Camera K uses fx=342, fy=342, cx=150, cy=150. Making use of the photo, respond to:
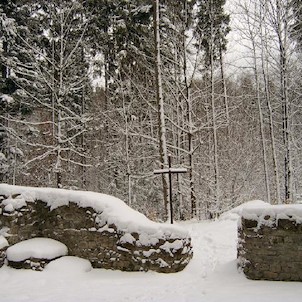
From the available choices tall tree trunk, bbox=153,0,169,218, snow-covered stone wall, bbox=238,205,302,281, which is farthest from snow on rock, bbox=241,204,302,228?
tall tree trunk, bbox=153,0,169,218

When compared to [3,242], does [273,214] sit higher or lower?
higher

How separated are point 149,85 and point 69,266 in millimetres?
12283

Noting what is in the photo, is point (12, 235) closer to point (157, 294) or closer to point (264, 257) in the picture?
point (157, 294)

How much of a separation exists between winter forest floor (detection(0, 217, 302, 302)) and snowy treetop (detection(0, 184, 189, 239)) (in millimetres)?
872

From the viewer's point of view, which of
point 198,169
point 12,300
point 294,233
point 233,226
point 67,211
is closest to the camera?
point 12,300

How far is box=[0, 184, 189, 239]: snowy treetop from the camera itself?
711 centimetres

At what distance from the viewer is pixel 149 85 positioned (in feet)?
58.9

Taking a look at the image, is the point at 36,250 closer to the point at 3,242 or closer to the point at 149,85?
the point at 3,242

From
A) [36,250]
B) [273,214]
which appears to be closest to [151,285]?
[273,214]

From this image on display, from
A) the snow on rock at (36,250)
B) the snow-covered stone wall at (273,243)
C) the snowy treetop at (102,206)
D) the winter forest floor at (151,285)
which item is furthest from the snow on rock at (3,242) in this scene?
the snow-covered stone wall at (273,243)

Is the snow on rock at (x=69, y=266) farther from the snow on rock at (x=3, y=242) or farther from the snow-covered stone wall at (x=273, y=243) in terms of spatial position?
the snow-covered stone wall at (x=273, y=243)

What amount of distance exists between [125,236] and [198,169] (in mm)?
11542

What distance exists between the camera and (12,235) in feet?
26.2

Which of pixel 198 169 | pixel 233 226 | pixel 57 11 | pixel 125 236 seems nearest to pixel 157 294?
pixel 125 236
